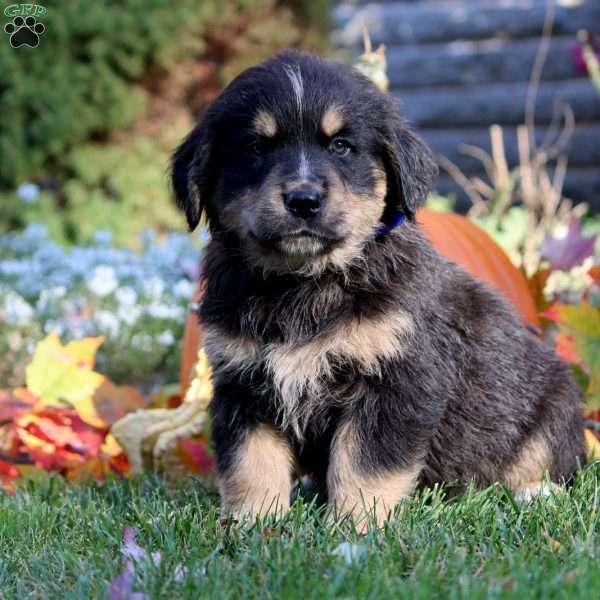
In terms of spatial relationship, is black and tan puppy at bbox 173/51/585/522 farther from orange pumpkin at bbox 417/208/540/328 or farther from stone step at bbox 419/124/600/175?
stone step at bbox 419/124/600/175

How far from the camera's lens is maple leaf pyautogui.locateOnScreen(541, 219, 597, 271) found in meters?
4.79

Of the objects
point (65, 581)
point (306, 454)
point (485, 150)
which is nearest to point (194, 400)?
point (306, 454)

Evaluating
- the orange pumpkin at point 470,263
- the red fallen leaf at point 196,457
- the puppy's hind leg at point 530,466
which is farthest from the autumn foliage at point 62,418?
the puppy's hind leg at point 530,466

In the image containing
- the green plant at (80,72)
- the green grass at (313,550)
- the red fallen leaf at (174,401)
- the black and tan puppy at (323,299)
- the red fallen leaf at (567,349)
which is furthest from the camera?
the green plant at (80,72)

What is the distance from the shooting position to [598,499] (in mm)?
3219

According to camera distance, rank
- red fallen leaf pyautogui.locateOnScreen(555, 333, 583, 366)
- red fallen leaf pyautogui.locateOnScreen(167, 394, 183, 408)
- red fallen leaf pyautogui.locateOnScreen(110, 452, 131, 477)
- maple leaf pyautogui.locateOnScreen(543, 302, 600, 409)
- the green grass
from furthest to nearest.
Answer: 1. red fallen leaf pyautogui.locateOnScreen(167, 394, 183, 408)
2. red fallen leaf pyautogui.locateOnScreen(110, 452, 131, 477)
3. red fallen leaf pyautogui.locateOnScreen(555, 333, 583, 366)
4. maple leaf pyautogui.locateOnScreen(543, 302, 600, 409)
5. the green grass

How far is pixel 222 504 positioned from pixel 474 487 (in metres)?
0.87

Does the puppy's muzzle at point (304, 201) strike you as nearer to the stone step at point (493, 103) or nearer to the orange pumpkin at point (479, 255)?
the orange pumpkin at point (479, 255)

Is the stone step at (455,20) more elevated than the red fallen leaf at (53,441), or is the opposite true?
the stone step at (455,20)

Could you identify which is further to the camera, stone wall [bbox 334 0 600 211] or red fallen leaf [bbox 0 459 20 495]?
stone wall [bbox 334 0 600 211]

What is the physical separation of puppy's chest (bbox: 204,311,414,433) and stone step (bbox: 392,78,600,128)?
23.2 feet

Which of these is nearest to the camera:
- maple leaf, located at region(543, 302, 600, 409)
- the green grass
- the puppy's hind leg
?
the green grass

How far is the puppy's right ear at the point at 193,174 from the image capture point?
130 inches

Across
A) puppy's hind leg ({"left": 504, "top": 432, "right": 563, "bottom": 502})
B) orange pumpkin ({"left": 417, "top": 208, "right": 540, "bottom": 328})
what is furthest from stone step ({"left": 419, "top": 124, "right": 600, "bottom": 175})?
puppy's hind leg ({"left": 504, "top": 432, "right": 563, "bottom": 502})
